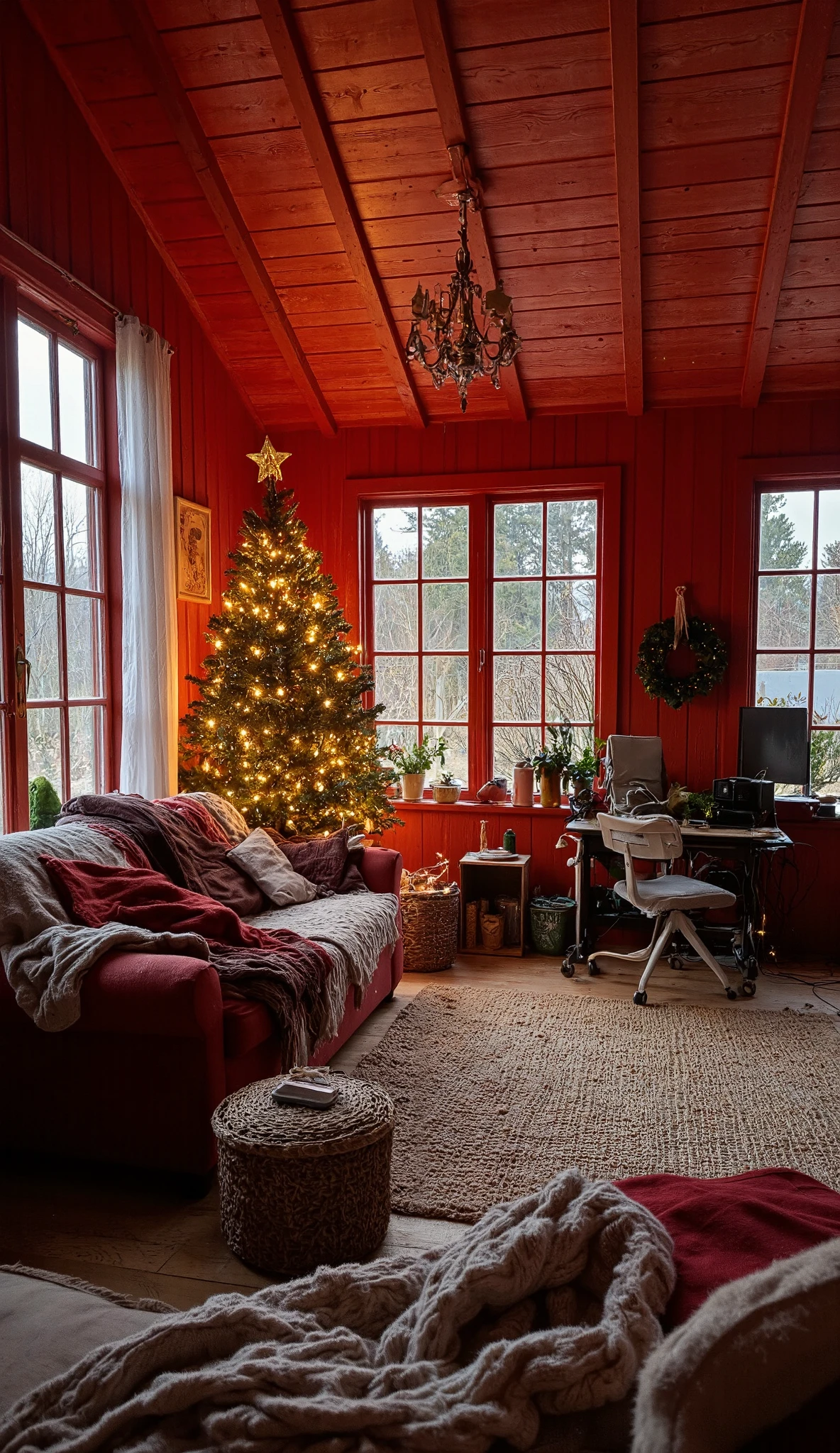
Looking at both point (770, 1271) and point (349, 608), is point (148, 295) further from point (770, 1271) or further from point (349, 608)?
point (770, 1271)

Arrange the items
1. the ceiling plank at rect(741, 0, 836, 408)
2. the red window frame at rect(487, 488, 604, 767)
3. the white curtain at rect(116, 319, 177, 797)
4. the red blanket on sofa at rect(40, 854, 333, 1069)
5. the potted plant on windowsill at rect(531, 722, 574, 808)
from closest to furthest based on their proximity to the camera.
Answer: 1. the red blanket on sofa at rect(40, 854, 333, 1069)
2. the ceiling plank at rect(741, 0, 836, 408)
3. the white curtain at rect(116, 319, 177, 797)
4. the potted plant on windowsill at rect(531, 722, 574, 808)
5. the red window frame at rect(487, 488, 604, 767)

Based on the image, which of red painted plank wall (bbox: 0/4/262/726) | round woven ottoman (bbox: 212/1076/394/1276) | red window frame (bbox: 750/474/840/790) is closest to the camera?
round woven ottoman (bbox: 212/1076/394/1276)

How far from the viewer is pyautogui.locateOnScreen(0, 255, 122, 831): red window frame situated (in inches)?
137

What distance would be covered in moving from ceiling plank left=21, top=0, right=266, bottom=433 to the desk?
3142 mm

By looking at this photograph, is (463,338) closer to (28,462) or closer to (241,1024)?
(28,462)

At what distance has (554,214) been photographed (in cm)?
412

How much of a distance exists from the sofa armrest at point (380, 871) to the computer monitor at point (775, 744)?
6.09 ft

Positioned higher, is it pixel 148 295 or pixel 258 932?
pixel 148 295

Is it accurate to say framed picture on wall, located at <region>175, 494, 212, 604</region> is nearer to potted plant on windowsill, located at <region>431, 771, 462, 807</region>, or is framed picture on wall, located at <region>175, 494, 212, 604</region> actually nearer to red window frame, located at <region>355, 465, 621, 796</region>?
red window frame, located at <region>355, 465, 621, 796</region>

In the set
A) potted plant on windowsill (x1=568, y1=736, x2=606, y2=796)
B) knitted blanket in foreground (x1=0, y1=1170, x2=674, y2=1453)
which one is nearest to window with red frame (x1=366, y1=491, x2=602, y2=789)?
potted plant on windowsill (x1=568, y1=736, x2=606, y2=796)

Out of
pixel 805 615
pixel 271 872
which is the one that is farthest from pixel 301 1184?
pixel 805 615

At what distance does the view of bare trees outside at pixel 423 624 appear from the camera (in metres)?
5.61

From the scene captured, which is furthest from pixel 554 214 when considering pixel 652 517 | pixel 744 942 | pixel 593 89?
pixel 744 942

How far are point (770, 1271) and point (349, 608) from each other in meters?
5.09
